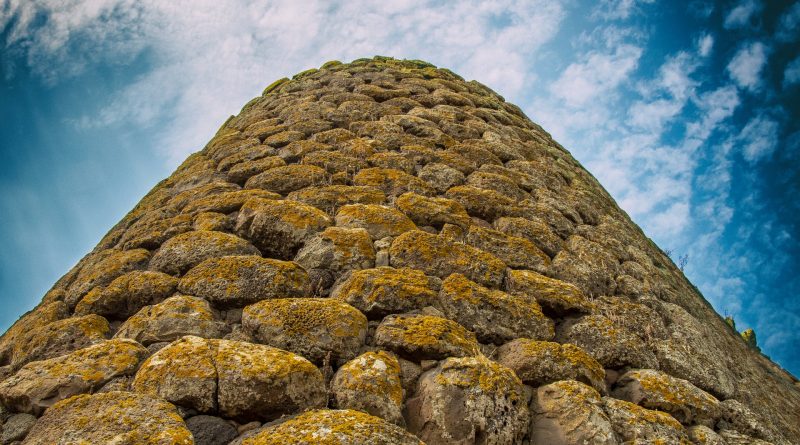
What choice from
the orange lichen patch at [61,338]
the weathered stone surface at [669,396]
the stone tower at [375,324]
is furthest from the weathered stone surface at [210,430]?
the weathered stone surface at [669,396]

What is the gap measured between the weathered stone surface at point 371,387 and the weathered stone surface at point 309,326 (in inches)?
5.4

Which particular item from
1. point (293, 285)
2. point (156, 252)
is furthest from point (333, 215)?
point (156, 252)

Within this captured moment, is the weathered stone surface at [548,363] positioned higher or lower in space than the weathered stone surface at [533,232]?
lower

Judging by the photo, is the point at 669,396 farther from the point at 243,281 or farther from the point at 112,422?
the point at 112,422

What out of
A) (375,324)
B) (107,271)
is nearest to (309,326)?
(375,324)

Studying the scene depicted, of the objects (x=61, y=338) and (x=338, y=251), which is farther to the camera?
(x=338, y=251)

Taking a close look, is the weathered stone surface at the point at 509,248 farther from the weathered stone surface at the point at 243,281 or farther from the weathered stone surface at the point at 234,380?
the weathered stone surface at the point at 234,380

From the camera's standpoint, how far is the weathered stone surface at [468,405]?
2506 mm

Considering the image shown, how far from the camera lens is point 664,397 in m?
3.12

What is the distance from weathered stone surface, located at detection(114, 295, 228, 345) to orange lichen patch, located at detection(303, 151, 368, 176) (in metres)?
2.24

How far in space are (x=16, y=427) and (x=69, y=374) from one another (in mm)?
312

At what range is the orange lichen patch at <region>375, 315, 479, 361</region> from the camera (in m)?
2.91

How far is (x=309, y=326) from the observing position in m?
2.93

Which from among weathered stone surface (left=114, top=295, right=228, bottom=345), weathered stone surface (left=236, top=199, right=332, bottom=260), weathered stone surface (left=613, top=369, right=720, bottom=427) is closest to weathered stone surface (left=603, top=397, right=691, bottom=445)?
weathered stone surface (left=613, top=369, right=720, bottom=427)
